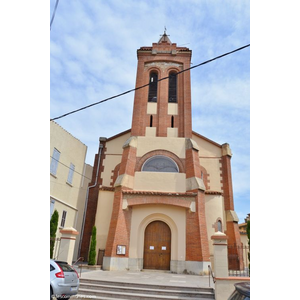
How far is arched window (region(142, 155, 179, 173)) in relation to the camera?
16922mm

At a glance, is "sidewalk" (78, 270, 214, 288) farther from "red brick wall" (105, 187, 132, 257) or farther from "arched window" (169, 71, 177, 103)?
"arched window" (169, 71, 177, 103)

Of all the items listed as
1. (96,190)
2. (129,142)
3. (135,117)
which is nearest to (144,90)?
(135,117)

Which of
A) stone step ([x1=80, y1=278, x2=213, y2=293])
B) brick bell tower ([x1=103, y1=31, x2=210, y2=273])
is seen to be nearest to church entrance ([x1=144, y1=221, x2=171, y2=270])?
brick bell tower ([x1=103, y1=31, x2=210, y2=273])

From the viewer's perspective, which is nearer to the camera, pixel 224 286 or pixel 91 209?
pixel 224 286

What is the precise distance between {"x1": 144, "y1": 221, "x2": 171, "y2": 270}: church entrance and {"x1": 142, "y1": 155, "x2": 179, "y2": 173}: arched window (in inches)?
139

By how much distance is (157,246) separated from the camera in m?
15.2

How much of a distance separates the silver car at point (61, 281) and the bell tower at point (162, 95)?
11.9 metres

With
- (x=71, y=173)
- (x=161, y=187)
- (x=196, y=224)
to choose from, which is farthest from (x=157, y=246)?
(x=71, y=173)

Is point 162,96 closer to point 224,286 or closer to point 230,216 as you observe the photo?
point 230,216

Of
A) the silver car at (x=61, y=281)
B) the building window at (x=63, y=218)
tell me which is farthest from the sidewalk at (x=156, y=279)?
the building window at (x=63, y=218)

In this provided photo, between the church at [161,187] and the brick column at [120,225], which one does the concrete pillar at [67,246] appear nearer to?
the brick column at [120,225]

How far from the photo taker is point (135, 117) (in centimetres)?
1902

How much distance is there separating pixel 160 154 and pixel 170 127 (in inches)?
109

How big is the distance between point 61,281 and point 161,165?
10644 mm
